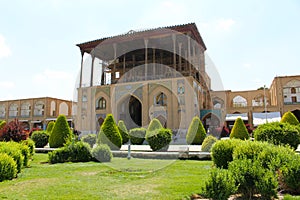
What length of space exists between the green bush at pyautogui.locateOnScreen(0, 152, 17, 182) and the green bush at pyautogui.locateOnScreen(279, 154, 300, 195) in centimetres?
637

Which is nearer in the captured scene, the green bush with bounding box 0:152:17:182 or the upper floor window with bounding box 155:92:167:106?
the green bush with bounding box 0:152:17:182

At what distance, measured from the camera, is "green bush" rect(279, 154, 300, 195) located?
4742 millimetres

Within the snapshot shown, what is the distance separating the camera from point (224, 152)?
24.1ft

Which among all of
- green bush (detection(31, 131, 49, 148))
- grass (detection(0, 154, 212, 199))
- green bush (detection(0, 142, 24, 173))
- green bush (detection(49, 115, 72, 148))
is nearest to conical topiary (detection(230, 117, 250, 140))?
grass (detection(0, 154, 212, 199))

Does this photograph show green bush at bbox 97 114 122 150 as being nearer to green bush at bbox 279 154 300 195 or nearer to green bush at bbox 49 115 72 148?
green bush at bbox 49 115 72 148

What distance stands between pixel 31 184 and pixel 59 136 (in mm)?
9000

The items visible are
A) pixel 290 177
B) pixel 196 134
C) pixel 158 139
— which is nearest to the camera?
pixel 290 177

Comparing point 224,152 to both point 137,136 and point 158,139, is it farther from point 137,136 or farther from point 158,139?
point 137,136

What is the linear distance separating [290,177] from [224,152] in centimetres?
261

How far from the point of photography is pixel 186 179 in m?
6.09

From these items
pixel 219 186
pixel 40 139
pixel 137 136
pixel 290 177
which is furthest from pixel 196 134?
pixel 219 186

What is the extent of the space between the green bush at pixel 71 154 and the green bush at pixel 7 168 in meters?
3.18

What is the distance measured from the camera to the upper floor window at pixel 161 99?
26359mm

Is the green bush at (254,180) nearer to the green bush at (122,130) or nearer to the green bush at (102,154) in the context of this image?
the green bush at (102,154)
